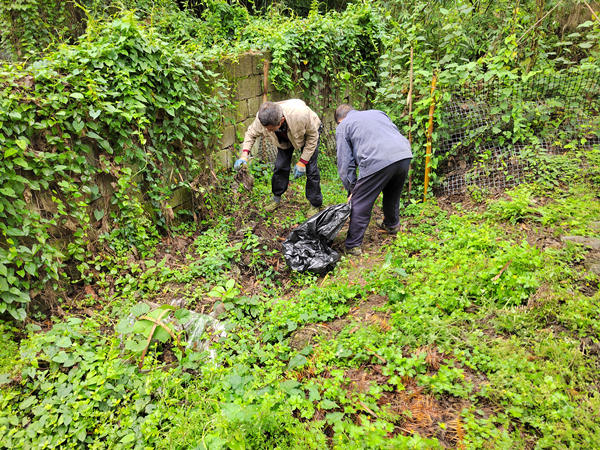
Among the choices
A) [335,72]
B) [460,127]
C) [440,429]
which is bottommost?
[440,429]

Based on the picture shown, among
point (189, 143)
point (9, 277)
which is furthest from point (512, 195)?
point (9, 277)

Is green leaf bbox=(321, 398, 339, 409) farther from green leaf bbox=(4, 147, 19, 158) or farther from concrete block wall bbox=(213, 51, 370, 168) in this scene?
concrete block wall bbox=(213, 51, 370, 168)

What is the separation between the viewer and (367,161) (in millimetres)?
3711

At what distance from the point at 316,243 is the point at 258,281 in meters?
0.78

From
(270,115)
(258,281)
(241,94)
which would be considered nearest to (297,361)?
(258,281)

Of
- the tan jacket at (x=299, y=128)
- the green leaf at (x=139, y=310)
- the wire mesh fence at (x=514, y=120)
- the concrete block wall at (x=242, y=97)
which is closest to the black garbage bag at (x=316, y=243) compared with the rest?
the tan jacket at (x=299, y=128)

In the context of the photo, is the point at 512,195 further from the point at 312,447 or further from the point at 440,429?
the point at 312,447

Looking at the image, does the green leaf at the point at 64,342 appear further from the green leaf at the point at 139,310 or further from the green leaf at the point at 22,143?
the green leaf at the point at 22,143

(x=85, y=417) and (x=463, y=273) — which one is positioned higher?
(x=463, y=273)

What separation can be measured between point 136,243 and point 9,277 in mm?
1142

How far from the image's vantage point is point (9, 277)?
8.50 feet

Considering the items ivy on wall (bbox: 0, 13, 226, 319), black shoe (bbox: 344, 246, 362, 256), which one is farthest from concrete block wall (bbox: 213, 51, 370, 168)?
black shoe (bbox: 344, 246, 362, 256)

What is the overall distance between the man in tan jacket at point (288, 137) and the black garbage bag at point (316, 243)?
96cm

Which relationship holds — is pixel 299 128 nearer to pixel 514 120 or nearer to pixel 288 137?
pixel 288 137
